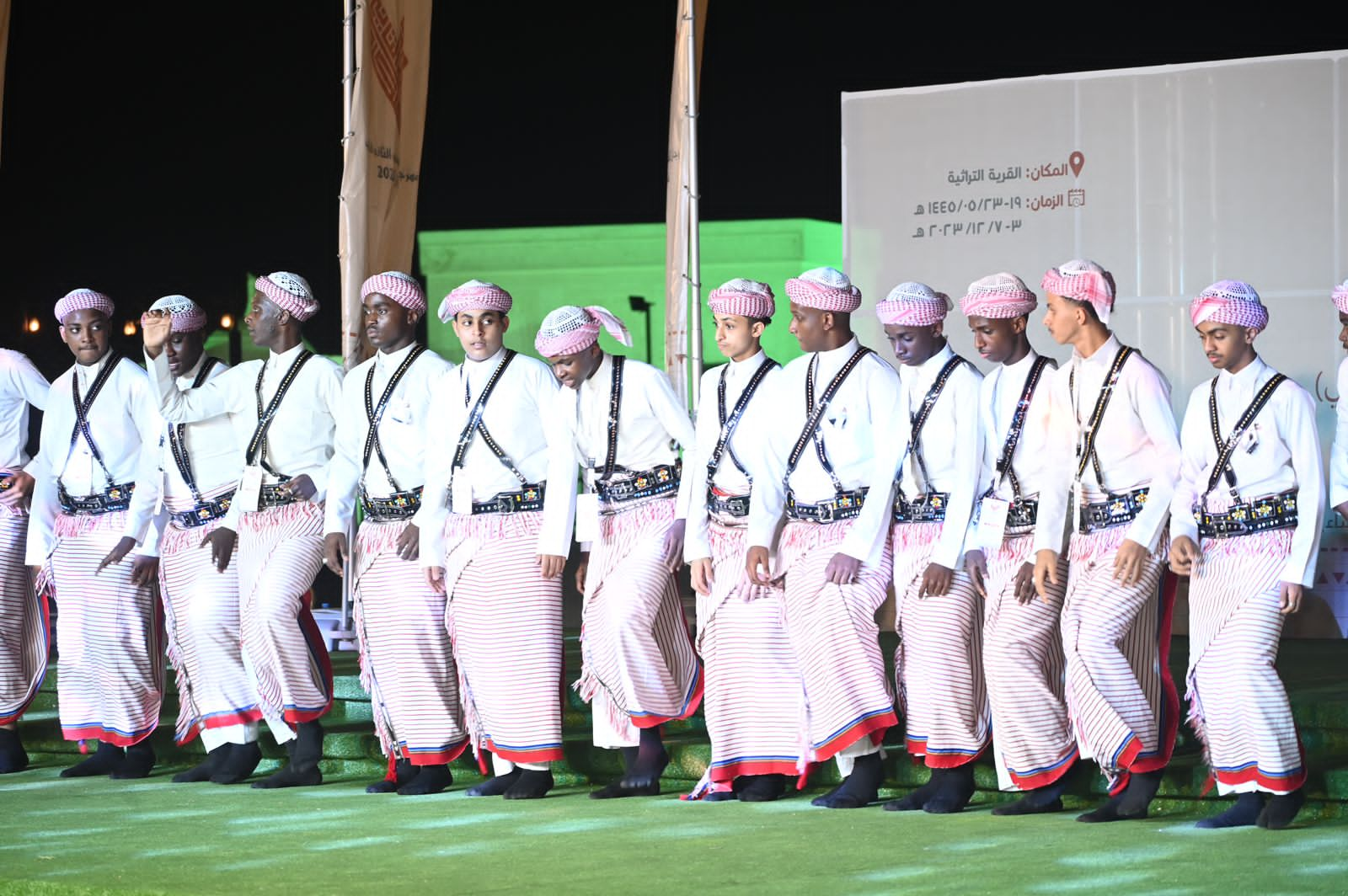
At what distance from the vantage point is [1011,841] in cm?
550

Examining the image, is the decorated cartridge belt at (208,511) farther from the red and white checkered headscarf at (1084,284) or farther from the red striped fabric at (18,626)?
the red and white checkered headscarf at (1084,284)

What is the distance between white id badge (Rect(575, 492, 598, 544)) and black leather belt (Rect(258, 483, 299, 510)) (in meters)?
1.00

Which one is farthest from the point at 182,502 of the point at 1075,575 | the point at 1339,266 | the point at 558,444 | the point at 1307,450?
the point at 1339,266

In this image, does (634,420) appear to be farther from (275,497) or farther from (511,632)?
(275,497)

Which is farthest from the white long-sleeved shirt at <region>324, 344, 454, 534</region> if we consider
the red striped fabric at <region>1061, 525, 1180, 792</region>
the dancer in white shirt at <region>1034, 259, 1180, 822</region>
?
the red striped fabric at <region>1061, 525, 1180, 792</region>

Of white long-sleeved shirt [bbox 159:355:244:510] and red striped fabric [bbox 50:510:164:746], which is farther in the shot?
red striped fabric [bbox 50:510:164:746]

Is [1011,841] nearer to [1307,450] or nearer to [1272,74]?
[1307,450]

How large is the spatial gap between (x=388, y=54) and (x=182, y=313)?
1576 mm

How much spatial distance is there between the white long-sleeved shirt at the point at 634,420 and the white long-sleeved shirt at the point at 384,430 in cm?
47

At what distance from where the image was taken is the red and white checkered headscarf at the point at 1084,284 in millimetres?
5980

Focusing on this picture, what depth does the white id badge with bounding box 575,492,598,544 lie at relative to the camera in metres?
6.78

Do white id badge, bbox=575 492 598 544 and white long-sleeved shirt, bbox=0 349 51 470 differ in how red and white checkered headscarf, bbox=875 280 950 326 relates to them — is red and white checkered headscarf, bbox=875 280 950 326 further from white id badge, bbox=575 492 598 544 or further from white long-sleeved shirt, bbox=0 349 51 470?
white long-sleeved shirt, bbox=0 349 51 470

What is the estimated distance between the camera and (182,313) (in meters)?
7.43

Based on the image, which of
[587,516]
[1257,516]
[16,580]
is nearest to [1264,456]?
[1257,516]
